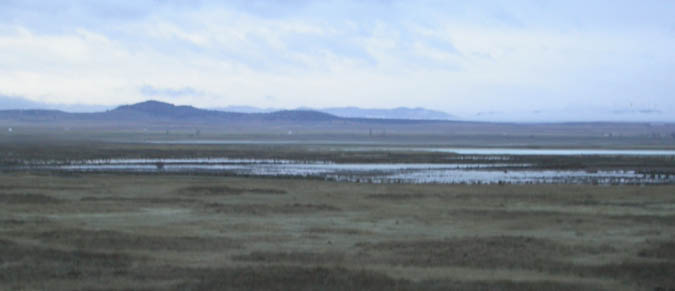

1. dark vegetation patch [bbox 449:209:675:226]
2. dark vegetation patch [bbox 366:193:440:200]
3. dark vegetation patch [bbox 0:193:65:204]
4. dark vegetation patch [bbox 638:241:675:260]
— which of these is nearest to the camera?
dark vegetation patch [bbox 638:241:675:260]

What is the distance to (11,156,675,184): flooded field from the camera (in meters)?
49.8

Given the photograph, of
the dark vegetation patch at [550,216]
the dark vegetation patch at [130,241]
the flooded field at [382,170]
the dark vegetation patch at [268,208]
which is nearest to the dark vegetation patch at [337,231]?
the dark vegetation patch at [130,241]

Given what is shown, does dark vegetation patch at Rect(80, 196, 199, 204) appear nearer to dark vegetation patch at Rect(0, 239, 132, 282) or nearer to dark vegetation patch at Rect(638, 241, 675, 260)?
dark vegetation patch at Rect(0, 239, 132, 282)

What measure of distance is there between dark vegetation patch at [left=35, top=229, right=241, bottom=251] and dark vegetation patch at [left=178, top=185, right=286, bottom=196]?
15148mm

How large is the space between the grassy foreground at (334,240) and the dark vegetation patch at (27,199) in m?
0.04

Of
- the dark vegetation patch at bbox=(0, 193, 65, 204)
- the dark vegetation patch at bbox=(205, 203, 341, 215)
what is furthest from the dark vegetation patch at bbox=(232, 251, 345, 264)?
the dark vegetation patch at bbox=(0, 193, 65, 204)

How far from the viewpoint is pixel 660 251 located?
20.3 meters

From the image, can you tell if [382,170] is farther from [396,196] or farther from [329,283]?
[329,283]

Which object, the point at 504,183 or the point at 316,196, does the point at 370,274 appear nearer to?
the point at 316,196

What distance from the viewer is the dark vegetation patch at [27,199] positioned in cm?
3259

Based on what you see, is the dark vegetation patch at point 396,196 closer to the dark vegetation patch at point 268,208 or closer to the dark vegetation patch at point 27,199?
the dark vegetation patch at point 268,208

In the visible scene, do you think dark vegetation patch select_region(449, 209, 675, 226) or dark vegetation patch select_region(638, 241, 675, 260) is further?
dark vegetation patch select_region(449, 209, 675, 226)

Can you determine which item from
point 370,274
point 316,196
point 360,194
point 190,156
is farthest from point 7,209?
point 190,156

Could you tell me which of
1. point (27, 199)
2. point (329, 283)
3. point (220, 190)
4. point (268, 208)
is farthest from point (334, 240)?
point (220, 190)
